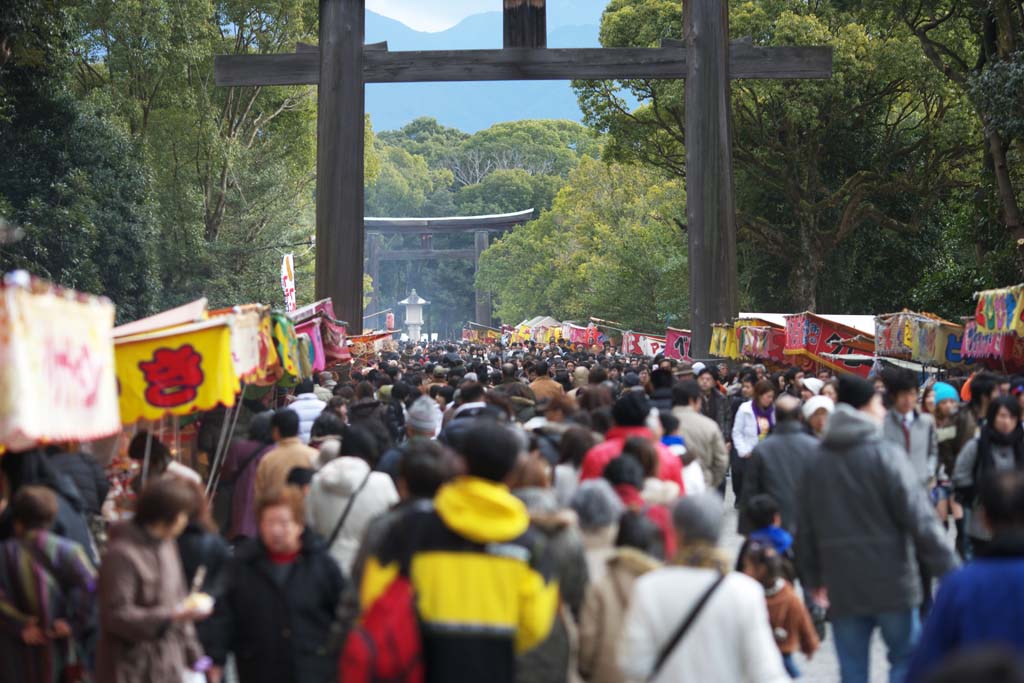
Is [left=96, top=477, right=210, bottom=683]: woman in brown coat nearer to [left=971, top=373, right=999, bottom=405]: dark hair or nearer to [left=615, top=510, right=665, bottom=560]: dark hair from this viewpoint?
[left=615, top=510, right=665, bottom=560]: dark hair

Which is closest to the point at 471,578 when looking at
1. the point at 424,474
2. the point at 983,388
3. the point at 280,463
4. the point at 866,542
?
the point at 424,474

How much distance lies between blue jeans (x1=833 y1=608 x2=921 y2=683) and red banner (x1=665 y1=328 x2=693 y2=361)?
17.6m

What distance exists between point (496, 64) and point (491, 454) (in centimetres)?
1359

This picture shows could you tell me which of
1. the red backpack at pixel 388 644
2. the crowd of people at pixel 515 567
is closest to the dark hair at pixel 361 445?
the crowd of people at pixel 515 567

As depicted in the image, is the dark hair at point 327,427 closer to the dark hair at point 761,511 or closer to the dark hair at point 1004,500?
the dark hair at point 761,511

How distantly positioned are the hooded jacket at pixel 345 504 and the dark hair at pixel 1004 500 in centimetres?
299

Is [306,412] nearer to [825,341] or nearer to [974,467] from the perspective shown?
[974,467]

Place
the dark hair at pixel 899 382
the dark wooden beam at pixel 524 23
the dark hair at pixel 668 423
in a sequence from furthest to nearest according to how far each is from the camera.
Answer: the dark wooden beam at pixel 524 23
the dark hair at pixel 668 423
the dark hair at pixel 899 382

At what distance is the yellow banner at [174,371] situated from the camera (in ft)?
24.2

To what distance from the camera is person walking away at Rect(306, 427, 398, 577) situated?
19.5 feet

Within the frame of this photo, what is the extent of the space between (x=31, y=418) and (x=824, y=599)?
10.1ft

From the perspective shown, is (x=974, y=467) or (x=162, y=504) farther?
(x=974, y=467)

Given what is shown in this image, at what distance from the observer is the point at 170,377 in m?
7.46

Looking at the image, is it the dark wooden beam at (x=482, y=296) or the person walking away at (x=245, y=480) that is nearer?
the person walking away at (x=245, y=480)
